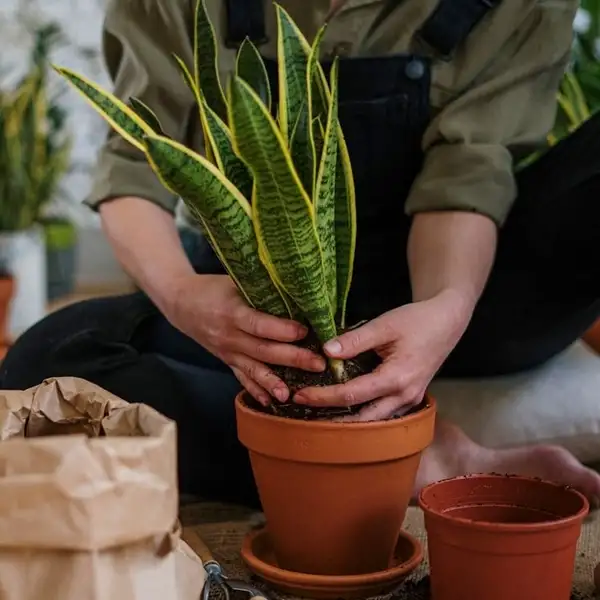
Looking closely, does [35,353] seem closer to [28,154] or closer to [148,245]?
[148,245]

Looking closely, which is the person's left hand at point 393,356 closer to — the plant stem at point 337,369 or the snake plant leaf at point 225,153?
the plant stem at point 337,369

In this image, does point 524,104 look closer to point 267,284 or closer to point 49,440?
point 267,284

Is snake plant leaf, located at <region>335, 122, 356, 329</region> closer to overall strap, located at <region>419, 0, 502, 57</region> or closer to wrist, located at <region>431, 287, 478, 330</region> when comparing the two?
wrist, located at <region>431, 287, 478, 330</region>

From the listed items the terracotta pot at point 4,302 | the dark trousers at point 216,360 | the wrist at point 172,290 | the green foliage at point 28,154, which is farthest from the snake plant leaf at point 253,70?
the green foliage at point 28,154

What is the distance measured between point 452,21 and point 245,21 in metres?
0.24

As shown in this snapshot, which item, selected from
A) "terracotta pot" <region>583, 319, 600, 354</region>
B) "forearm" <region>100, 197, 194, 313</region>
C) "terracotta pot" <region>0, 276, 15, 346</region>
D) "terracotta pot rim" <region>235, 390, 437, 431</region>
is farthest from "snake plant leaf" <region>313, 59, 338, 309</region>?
"terracotta pot" <region>0, 276, 15, 346</region>

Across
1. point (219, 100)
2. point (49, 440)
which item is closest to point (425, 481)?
point (219, 100)

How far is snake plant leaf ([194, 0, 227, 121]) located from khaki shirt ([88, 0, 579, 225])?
10.5 inches

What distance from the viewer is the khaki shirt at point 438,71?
115cm

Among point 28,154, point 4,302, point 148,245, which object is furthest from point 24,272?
point 148,245

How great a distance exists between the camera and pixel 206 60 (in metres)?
0.92

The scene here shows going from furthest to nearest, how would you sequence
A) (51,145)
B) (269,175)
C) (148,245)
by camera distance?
(51,145)
(148,245)
(269,175)

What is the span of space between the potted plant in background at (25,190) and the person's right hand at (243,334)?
4.35ft

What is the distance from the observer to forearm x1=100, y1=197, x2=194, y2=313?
108cm
